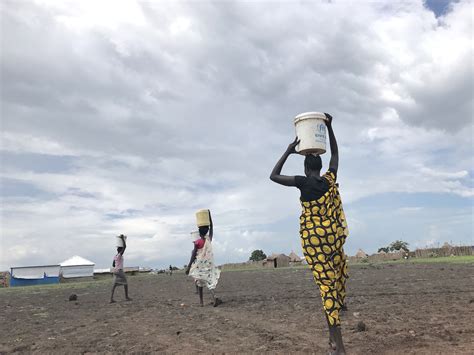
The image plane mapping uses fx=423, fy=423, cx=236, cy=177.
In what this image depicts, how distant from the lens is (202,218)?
1112cm

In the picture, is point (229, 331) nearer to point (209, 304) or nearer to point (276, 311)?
point (276, 311)

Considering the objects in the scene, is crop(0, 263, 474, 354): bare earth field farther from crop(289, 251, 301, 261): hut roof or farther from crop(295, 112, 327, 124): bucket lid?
crop(289, 251, 301, 261): hut roof

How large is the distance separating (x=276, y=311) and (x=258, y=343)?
306 centimetres

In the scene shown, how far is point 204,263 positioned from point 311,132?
6954 millimetres

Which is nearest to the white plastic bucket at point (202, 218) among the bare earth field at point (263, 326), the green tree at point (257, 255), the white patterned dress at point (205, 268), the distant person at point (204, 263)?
the distant person at point (204, 263)

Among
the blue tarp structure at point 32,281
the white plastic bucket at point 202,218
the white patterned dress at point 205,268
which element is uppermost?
the white plastic bucket at point 202,218

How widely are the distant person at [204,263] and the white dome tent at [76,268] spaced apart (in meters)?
53.8

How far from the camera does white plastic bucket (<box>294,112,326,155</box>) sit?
511 centimetres

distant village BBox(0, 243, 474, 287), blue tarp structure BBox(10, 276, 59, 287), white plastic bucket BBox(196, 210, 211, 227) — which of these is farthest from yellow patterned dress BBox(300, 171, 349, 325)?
blue tarp structure BBox(10, 276, 59, 287)

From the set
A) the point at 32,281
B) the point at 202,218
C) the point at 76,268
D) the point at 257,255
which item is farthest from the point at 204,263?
the point at 257,255

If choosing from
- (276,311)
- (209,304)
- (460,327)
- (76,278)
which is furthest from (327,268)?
(76,278)

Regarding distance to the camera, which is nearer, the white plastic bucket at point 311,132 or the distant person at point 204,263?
the white plastic bucket at point 311,132

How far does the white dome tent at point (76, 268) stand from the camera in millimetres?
59844

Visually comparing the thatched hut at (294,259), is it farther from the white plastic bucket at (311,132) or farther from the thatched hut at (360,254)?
the white plastic bucket at (311,132)
